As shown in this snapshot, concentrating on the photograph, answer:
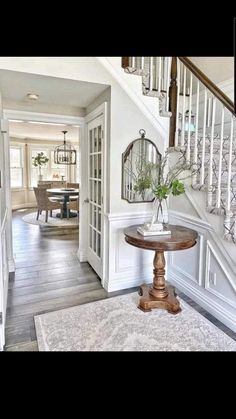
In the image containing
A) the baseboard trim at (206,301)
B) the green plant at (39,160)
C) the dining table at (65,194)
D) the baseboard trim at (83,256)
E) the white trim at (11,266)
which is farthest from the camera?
the green plant at (39,160)

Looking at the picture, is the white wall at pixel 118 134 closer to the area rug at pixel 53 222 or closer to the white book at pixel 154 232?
the white book at pixel 154 232

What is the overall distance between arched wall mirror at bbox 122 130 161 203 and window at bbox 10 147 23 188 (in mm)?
6701

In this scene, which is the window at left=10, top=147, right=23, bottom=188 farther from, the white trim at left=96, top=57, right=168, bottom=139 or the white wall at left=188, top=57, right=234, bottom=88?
the white trim at left=96, top=57, right=168, bottom=139

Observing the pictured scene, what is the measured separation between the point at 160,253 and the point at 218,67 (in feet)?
9.96

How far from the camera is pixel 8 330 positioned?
7.40 feet

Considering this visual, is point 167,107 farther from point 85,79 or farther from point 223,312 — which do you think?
point 223,312

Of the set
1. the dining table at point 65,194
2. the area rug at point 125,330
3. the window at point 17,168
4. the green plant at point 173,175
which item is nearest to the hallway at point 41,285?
the area rug at point 125,330

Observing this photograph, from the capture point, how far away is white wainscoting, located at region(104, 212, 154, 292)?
2953 mm

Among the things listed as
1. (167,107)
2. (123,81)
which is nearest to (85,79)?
(123,81)

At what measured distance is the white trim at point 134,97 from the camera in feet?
8.57

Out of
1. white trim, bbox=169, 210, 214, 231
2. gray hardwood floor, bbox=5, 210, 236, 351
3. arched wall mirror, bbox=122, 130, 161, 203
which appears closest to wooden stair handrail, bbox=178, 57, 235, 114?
arched wall mirror, bbox=122, 130, 161, 203

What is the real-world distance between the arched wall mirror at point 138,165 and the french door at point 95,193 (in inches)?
12.0

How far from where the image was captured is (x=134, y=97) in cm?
282
